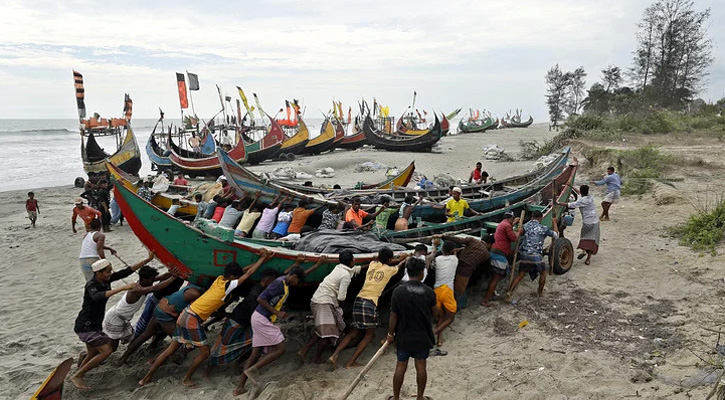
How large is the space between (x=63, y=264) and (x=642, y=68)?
37.5m

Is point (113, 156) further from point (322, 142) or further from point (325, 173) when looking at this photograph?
point (322, 142)

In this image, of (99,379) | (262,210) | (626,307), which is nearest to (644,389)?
(626,307)

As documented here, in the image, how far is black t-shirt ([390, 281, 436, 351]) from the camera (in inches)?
151

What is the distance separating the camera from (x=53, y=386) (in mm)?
4355

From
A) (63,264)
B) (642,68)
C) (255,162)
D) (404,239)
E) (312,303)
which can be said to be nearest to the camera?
(312,303)

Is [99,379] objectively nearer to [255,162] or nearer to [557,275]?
[557,275]

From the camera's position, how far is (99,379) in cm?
505

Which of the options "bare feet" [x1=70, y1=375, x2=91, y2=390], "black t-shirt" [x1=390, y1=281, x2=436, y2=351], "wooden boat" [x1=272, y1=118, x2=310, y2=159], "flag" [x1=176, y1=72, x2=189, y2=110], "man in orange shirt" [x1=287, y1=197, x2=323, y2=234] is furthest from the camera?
"wooden boat" [x1=272, y1=118, x2=310, y2=159]

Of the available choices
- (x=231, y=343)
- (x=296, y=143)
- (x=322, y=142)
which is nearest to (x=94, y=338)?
(x=231, y=343)

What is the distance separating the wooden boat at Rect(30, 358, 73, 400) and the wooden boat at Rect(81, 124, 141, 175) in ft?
53.4

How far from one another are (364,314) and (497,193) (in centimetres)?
533

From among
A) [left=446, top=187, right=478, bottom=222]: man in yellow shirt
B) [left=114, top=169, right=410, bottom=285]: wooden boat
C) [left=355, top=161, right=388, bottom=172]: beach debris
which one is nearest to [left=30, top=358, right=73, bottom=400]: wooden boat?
[left=114, top=169, right=410, bottom=285]: wooden boat

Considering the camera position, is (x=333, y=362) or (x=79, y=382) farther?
(x=333, y=362)

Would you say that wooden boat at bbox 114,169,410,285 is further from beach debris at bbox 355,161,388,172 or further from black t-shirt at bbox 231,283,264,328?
beach debris at bbox 355,161,388,172
